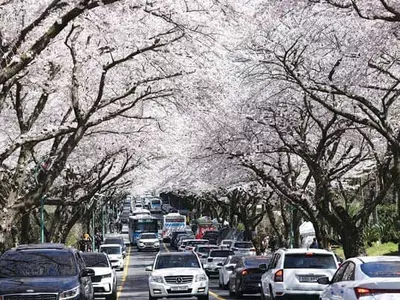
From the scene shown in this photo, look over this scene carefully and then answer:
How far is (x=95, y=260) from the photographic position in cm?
3231

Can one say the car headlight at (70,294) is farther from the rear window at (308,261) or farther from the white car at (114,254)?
the white car at (114,254)

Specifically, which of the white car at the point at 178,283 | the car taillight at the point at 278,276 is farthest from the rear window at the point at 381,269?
the white car at the point at 178,283

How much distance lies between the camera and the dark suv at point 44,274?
16.8 meters

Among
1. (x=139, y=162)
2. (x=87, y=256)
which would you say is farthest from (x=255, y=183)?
(x=87, y=256)

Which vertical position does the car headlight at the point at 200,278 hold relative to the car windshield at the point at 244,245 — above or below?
below

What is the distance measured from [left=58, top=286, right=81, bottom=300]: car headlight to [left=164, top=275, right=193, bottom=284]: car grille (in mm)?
11035

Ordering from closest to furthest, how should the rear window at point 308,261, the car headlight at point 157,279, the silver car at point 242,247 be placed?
the rear window at point 308,261
the car headlight at point 157,279
the silver car at point 242,247

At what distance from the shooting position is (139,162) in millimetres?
44094

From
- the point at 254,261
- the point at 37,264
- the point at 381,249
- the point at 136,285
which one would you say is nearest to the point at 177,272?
the point at 254,261

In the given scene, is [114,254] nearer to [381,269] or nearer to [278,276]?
[278,276]

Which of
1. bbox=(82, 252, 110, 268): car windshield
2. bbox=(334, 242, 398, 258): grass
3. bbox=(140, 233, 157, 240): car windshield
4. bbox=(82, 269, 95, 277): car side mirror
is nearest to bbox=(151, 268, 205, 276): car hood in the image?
bbox=(82, 252, 110, 268): car windshield

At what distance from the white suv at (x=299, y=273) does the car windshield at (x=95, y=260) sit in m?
9.62

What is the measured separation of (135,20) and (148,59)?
326cm

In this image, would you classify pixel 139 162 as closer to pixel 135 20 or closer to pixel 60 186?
pixel 60 186
